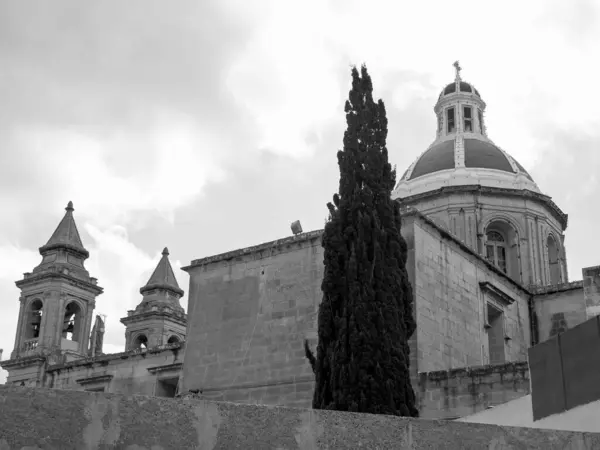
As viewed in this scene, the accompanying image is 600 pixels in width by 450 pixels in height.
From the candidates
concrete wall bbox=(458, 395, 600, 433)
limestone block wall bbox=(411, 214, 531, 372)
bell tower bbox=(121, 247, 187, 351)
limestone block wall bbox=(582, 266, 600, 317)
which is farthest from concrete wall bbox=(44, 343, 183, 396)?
concrete wall bbox=(458, 395, 600, 433)

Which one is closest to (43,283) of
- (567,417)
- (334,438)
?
(567,417)

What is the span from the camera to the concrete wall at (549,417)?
269 inches

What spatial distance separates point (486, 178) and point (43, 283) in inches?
703

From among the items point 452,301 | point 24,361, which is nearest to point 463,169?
point 452,301

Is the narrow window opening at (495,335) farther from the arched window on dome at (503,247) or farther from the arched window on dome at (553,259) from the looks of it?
the arched window on dome at (553,259)

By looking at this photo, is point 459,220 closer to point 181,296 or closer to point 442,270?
point 442,270

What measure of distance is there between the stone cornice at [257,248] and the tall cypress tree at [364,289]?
2.61 m

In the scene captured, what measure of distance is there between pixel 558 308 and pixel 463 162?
9.32m

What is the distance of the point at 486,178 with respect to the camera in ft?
92.0

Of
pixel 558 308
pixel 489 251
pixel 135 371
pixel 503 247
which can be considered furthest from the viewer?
pixel 503 247

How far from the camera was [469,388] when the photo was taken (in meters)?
13.8

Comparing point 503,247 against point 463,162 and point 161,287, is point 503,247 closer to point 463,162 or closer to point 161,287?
point 463,162

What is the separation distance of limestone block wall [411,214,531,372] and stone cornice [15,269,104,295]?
66.1ft

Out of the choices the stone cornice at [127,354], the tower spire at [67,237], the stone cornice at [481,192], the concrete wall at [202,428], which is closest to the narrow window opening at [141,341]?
the tower spire at [67,237]
